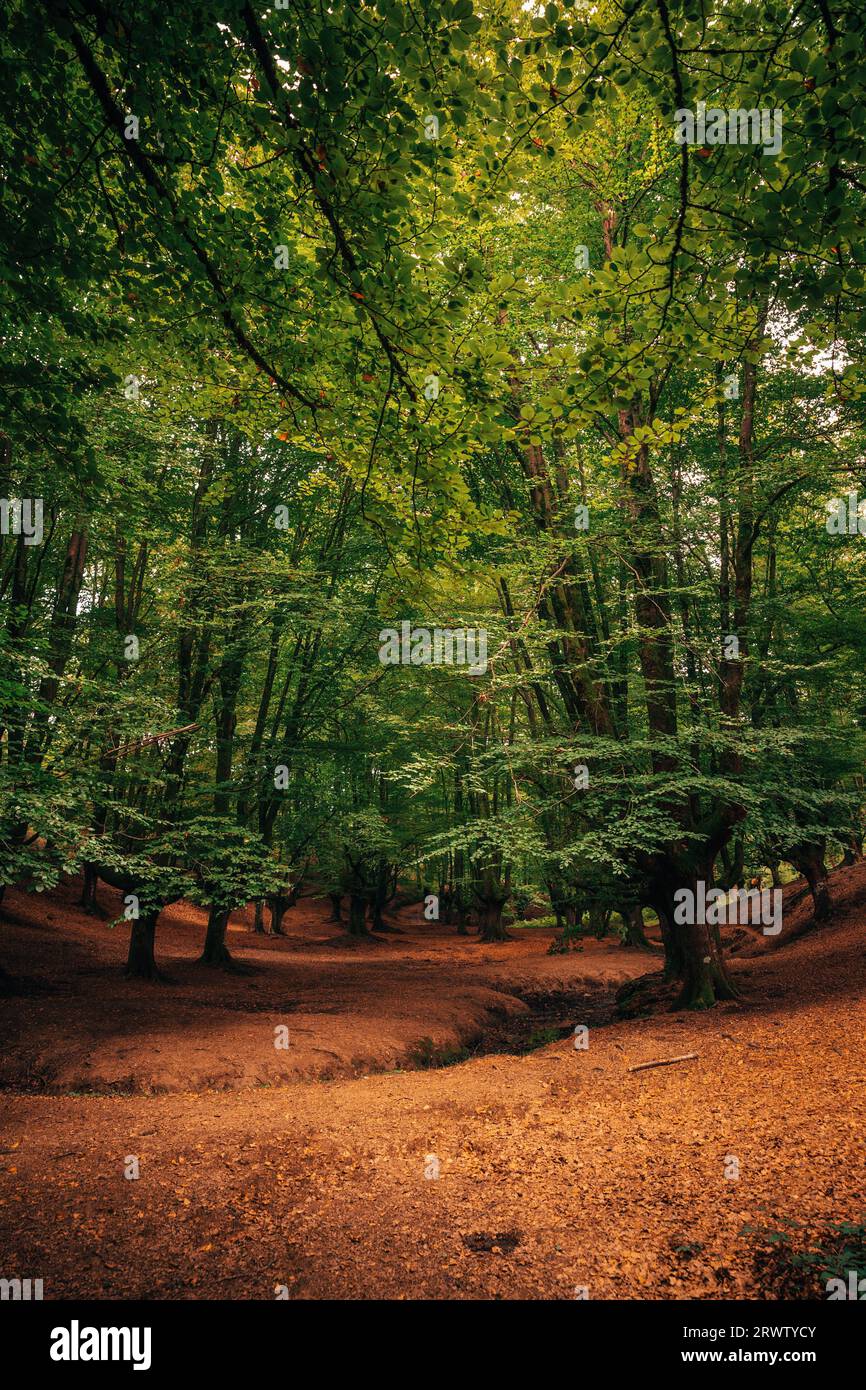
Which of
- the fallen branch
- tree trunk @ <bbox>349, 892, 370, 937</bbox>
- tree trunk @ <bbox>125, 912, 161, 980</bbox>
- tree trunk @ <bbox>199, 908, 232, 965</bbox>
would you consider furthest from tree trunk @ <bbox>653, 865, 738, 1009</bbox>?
tree trunk @ <bbox>349, 892, 370, 937</bbox>

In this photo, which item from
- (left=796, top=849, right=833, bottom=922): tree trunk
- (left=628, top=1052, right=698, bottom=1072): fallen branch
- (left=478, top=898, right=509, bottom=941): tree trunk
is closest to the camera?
(left=628, top=1052, right=698, bottom=1072): fallen branch

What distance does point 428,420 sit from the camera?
378 cm

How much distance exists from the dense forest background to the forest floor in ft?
7.68

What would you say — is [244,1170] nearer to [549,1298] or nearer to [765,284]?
[549,1298]

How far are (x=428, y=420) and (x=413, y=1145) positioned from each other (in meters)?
6.19

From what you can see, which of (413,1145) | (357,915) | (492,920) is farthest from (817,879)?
(357,915)

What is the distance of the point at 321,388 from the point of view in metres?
4.42

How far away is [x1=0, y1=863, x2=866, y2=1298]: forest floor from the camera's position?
389 cm

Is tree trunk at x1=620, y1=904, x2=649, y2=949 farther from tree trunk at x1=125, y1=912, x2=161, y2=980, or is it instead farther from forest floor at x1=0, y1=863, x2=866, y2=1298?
tree trunk at x1=125, y1=912, x2=161, y2=980

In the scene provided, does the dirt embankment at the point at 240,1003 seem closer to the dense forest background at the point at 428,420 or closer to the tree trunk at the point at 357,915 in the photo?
the dense forest background at the point at 428,420

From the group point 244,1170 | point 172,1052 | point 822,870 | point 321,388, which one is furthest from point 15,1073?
point 822,870

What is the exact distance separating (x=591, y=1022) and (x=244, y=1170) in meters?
9.65

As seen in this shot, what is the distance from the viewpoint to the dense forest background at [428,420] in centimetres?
303

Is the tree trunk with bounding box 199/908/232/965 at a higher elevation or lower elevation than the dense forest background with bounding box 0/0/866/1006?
lower
